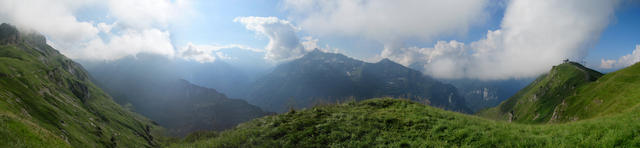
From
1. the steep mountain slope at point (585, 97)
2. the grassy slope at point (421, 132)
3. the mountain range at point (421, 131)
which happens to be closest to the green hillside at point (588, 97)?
the steep mountain slope at point (585, 97)

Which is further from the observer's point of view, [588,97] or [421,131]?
[588,97]

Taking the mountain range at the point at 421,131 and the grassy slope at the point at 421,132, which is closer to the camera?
the grassy slope at the point at 421,132

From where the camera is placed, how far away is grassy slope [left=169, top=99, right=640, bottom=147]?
37.7ft

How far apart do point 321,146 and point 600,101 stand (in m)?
144

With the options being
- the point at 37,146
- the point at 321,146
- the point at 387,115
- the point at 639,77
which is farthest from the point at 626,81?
the point at 37,146

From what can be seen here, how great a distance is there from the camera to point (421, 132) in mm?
18000

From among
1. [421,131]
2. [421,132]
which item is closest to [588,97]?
[421,131]

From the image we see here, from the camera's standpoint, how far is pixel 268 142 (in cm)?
1973

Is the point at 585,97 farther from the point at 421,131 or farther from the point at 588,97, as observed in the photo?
the point at 421,131

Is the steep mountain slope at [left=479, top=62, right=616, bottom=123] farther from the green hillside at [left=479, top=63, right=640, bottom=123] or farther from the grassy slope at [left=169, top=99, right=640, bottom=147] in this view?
the grassy slope at [left=169, top=99, right=640, bottom=147]

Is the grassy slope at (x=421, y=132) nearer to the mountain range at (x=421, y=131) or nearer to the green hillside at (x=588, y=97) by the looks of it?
the mountain range at (x=421, y=131)

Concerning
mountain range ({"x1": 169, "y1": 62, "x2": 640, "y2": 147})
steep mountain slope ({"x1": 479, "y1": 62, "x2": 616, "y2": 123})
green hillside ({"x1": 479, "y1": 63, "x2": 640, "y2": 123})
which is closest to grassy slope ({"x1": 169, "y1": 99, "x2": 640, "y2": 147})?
mountain range ({"x1": 169, "y1": 62, "x2": 640, "y2": 147})

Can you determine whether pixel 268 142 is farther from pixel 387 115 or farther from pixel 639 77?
pixel 639 77

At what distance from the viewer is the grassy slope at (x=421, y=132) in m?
11.5
